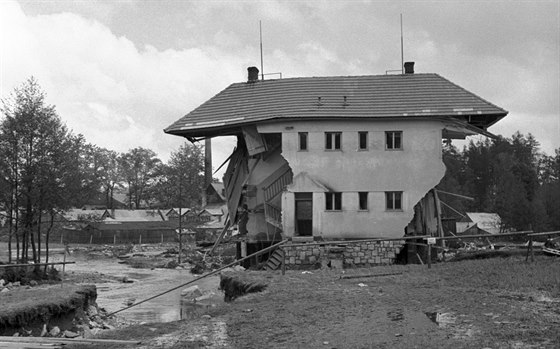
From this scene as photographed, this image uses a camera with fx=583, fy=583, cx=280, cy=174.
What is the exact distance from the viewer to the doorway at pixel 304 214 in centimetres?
Result: 3075

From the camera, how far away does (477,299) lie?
1290 centimetres

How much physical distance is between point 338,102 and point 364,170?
3.98 m

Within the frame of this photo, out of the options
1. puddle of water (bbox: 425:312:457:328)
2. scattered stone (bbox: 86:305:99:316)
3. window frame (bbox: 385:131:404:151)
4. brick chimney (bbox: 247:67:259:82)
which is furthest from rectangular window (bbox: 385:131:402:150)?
puddle of water (bbox: 425:312:457:328)

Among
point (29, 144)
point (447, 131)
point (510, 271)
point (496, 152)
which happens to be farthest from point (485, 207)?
point (510, 271)

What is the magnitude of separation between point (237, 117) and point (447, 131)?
1133cm

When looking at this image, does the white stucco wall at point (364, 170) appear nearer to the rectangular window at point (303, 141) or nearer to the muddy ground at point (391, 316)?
the rectangular window at point (303, 141)

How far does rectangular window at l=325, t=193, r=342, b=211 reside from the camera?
3045cm

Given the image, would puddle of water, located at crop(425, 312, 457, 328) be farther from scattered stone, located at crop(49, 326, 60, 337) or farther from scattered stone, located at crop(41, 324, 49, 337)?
scattered stone, located at crop(41, 324, 49, 337)

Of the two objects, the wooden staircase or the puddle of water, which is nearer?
the puddle of water

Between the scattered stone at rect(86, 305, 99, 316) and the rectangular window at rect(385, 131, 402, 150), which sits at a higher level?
the rectangular window at rect(385, 131, 402, 150)

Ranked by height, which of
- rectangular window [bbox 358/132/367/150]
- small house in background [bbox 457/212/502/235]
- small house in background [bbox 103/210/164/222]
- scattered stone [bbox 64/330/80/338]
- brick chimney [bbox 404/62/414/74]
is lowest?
scattered stone [bbox 64/330/80/338]

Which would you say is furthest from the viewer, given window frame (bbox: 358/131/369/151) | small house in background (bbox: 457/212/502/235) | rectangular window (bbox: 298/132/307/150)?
small house in background (bbox: 457/212/502/235)

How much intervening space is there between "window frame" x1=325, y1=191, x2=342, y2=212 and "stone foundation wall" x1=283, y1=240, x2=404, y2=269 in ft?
6.83

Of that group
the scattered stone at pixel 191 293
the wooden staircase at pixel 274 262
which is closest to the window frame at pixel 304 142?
the wooden staircase at pixel 274 262
